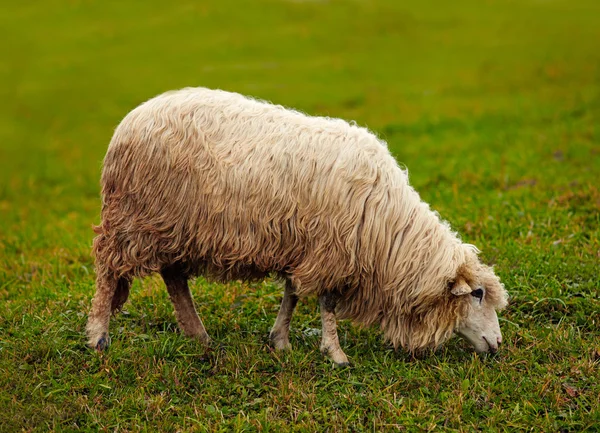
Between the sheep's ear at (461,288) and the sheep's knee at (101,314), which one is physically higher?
the sheep's ear at (461,288)

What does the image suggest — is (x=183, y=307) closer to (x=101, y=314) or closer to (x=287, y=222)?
(x=101, y=314)

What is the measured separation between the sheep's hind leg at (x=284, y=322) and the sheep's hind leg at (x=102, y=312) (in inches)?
45.9

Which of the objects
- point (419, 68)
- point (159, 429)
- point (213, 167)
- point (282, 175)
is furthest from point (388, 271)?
point (419, 68)

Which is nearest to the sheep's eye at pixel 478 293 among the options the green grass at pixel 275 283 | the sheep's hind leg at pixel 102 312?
the green grass at pixel 275 283

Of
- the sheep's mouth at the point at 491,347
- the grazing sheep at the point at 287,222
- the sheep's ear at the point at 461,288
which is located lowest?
the sheep's mouth at the point at 491,347

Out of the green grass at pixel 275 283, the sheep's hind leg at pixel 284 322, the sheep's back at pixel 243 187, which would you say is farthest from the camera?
the sheep's hind leg at pixel 284 322

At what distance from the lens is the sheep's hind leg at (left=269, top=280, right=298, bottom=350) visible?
5.56 metres

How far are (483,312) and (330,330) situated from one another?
1.13 m

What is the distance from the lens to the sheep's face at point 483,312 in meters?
5.34

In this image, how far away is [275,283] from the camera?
239 inches

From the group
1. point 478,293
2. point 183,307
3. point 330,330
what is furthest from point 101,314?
point 478,293

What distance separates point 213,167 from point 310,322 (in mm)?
1641

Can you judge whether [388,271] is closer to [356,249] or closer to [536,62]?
[356,249]

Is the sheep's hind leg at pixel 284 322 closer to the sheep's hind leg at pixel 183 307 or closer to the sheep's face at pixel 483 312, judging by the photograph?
the sheep's hind leg at pixel 183 307
